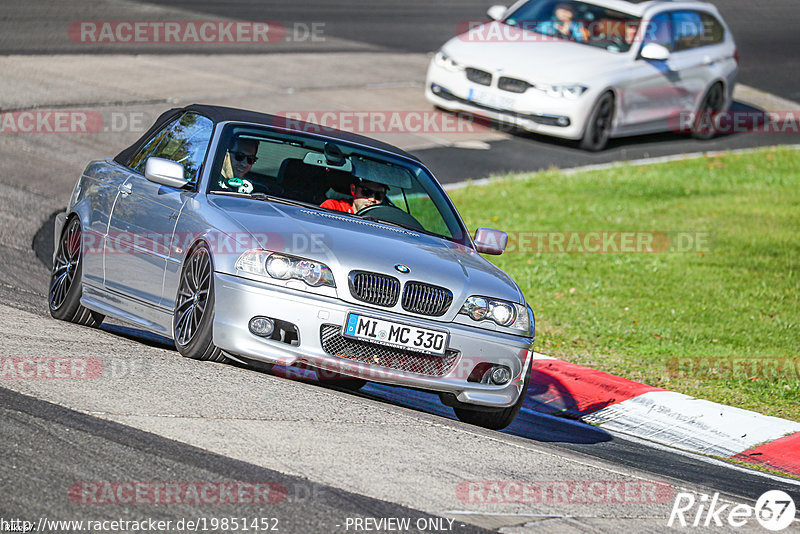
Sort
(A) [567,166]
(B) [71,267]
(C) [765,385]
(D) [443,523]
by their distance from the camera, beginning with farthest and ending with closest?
1. (A) [567,166]
2. (C) [765,385]
3. (B) [71,267]
4. (D) [443,523]

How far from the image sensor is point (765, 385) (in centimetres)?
1023

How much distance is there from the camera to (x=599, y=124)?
714 inches

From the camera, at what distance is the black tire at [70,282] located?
868 centimetres

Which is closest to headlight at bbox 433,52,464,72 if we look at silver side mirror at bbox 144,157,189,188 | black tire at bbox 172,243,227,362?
silver side mirror at bbox 144,157,189,188

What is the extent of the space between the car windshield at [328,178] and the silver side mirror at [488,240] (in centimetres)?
10

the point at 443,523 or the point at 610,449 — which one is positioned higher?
the point at 443,523

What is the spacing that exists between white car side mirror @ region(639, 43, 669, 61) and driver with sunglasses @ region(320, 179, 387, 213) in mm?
10835

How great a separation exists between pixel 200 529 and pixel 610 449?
12.8 feet

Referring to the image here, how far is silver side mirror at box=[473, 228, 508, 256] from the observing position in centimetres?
856

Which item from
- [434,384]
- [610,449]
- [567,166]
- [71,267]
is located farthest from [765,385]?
[567,166]

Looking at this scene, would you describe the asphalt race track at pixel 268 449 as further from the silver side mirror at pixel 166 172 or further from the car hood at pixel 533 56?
the car hood at pixel 533 56

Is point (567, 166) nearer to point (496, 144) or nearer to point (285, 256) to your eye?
point (496, 144)
